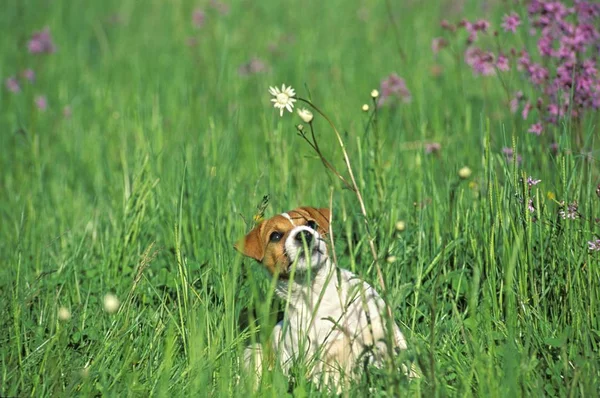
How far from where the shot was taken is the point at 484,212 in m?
3.28

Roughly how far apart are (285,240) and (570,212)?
1.08 meters

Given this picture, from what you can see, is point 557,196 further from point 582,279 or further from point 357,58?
point 357,58

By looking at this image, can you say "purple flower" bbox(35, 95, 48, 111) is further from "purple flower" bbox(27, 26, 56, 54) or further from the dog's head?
the dog's head

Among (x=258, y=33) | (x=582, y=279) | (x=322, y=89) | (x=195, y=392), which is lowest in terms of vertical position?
(x=195, y=392)

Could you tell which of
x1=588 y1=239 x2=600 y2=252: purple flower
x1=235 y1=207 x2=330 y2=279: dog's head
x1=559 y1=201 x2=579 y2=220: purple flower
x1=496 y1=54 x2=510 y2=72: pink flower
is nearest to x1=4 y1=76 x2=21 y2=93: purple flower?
x1=235 y1=207 x2=330 y2=279: dog's head

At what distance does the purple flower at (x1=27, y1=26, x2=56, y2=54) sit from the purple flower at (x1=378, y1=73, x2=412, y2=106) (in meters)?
2.78

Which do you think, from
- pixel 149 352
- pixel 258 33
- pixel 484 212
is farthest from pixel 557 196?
pixel 258 33

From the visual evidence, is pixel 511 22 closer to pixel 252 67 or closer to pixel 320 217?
pixel 320 217

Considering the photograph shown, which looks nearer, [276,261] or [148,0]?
[276,261]

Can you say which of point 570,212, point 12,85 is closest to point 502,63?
point 570,212

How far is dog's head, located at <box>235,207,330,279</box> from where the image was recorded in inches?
127

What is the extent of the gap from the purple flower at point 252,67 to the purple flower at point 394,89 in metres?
1.14


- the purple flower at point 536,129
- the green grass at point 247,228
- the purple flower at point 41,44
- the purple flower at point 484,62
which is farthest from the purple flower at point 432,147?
the purple flower at point 41,44

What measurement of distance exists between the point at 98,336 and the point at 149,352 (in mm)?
200
